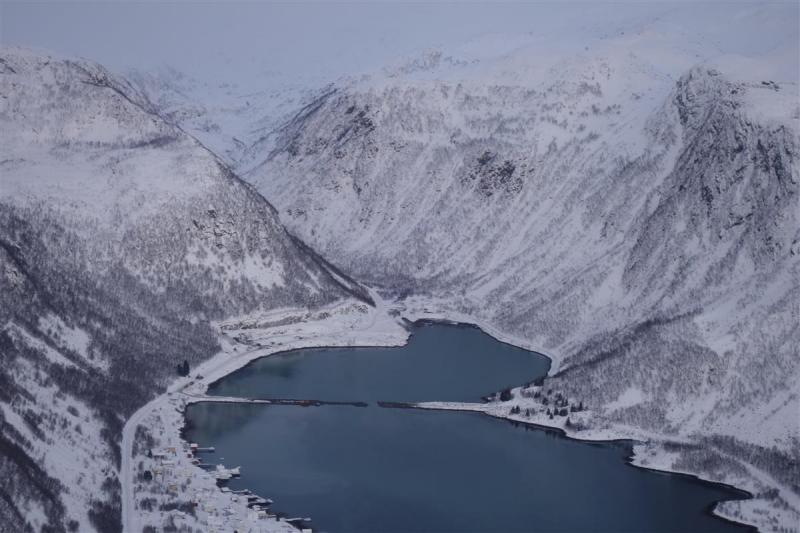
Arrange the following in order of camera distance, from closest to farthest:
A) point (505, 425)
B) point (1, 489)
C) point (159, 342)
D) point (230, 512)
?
point (1, 489)
point (230, 512)
point (505, 425)
point (159, 342)

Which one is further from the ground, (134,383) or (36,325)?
(36,325)

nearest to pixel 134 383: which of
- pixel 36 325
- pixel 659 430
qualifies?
Answer: pixel 36 325

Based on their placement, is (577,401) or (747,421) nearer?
(747,421)

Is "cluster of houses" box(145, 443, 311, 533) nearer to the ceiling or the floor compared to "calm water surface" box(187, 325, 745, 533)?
nearer to the ceiling

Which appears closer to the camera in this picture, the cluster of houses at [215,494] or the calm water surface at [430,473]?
the cluster of houses at [215,494]

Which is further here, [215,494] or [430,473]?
[430,473]

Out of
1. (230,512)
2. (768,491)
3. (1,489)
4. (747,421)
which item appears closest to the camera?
(1,489)

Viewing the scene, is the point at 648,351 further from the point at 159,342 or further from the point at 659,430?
the point at 159,342

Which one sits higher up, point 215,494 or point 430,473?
point 215,494
